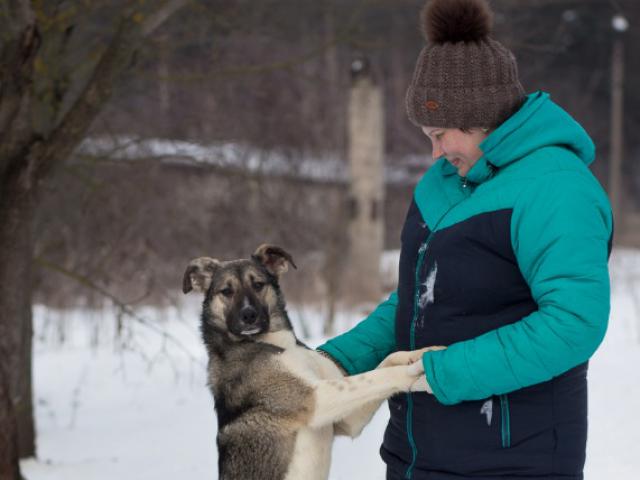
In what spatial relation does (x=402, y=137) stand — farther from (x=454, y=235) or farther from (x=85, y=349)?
(x=454, y=235)

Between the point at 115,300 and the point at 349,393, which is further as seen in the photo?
the point at 115,300

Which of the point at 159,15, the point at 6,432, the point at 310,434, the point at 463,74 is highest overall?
the point at 159,15

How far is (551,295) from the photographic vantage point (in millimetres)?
2295

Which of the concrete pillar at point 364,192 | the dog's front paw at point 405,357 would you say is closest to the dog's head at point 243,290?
the dog's front paw at point 405,357

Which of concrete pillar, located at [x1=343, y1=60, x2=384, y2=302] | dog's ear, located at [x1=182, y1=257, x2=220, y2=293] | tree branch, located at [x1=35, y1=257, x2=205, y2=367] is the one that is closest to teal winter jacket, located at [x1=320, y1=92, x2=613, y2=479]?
dog's ear, located at [x1=182, y1=257, x2=220, y2=293]

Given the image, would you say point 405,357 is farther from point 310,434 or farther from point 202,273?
point 202,273

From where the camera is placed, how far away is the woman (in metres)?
2.32

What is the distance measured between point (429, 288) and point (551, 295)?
17.7 inches

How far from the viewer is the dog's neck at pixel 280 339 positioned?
12.3ft

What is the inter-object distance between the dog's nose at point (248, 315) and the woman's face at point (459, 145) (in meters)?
1.39

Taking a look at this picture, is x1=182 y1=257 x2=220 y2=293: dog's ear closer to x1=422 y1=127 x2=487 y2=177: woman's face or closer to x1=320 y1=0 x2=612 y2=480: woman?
x1=320 y1=0 x2=612 y2=480: woman

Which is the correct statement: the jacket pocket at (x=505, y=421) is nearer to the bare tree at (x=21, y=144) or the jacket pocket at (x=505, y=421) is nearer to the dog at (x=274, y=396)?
the dog at (x=274, y=396)

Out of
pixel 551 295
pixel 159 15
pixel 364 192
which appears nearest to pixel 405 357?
pixel 551 295

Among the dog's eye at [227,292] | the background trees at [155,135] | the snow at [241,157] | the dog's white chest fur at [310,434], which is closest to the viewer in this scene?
the dog's white chest fur at [310,434]
